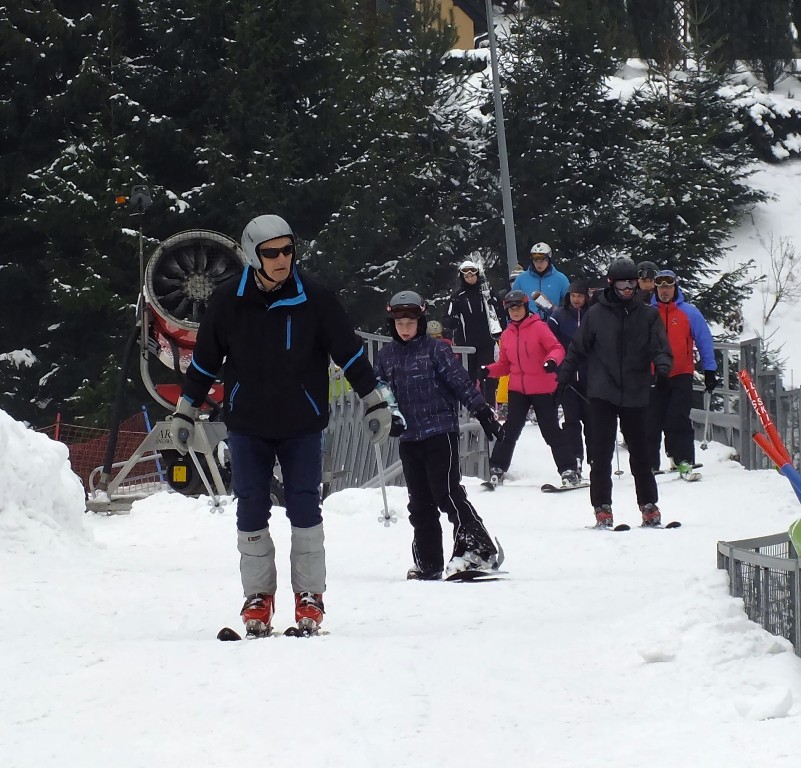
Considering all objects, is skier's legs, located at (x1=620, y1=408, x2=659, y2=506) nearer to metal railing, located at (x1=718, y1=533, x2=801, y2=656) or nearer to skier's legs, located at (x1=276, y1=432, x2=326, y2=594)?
metal railing, located at (x1=718, y1=533, x2=801, y2=656)

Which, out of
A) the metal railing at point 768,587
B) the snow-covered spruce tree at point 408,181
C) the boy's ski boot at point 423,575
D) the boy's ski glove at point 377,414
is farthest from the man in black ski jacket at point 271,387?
the snow-covered spruce tree at point 408,181

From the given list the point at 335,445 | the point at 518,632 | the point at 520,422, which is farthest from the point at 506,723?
the point at 335,445

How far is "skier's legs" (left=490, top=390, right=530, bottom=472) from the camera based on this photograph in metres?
12.9

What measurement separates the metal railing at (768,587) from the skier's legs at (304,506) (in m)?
1.60

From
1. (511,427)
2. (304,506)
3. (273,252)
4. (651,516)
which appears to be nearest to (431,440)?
(304,506)

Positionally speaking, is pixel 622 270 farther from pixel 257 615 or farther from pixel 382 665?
pixel 382 665

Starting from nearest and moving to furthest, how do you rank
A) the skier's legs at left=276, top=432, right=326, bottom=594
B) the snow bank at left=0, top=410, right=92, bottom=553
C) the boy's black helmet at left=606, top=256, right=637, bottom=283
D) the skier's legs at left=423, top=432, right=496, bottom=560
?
the skier's legs at left=276, top=432, right=326, bottom=594, the skier's legs at left=423, top=432, right=496, bottom=560, the snow bank at left=0, top=410, right=92, bottom=553, the boy's black helmet at left=606, top=256, right=637, bottom=283

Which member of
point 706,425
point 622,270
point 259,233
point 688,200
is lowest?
point 706,425

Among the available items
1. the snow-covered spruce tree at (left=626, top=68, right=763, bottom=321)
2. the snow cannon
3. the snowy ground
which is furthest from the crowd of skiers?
the snow-covered spruce tree at (left=626, top=68, right=763, bottom=321)

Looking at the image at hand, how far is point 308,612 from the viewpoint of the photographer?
582cm

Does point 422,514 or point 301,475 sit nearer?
point 301,475

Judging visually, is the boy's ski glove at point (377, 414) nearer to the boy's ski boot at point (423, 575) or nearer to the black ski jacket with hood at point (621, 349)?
the boy's ski boot at point (423, 575)

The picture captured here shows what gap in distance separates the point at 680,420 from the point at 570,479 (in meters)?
1.03

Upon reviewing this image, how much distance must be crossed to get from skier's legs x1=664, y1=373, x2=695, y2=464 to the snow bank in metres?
5.46
